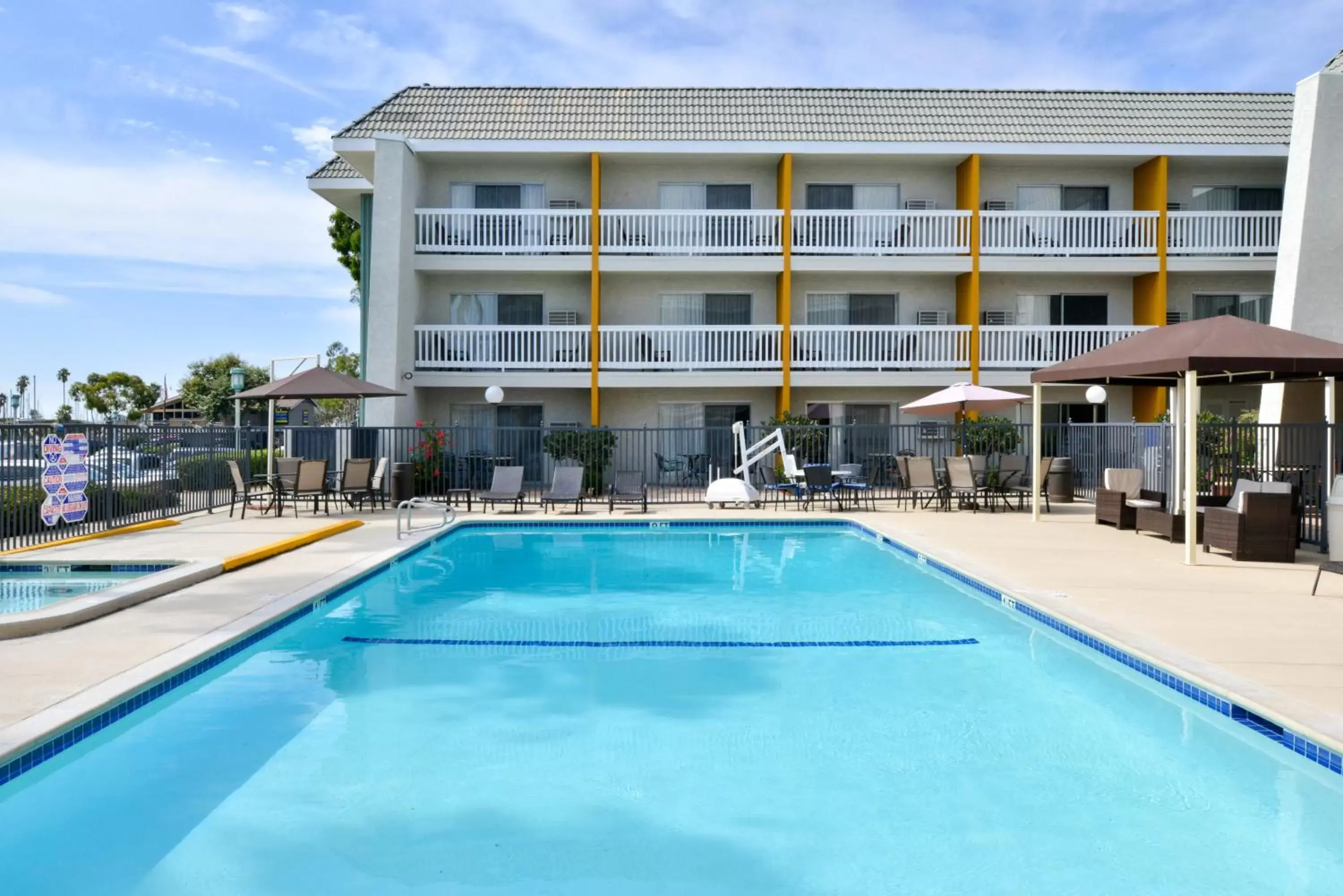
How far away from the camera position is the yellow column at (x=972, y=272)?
21859mm

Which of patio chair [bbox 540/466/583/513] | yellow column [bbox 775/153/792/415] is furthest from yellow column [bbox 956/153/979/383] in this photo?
patio chair [bbox 540/466/583/513]

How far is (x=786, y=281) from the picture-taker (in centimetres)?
2183

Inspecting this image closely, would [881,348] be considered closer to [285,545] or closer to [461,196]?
[461,196]

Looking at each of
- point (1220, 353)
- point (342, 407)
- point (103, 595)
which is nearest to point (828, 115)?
point (1220, 353)

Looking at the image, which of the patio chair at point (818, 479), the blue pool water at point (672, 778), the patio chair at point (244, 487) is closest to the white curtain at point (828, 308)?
the patio chair at point (818, 479)

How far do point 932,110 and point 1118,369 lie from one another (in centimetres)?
1431

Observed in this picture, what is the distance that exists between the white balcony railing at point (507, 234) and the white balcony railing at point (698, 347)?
2326mm

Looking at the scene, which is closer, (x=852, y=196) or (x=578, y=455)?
(x=578, y=455)

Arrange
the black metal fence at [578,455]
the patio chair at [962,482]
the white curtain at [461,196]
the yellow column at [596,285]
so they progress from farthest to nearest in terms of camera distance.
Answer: the white curtain at [461,196] < the yellow column at [596,285] < the patio chair at [962,482] < the black metal fence at [578,455]

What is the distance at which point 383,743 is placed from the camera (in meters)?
5.50

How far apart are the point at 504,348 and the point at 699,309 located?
4.99 meters

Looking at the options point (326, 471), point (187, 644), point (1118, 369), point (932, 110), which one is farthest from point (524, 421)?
point (187, 644)

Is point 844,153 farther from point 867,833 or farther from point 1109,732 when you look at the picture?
point 867,833

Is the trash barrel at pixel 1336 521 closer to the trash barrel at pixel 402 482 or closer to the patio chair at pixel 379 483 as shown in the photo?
the trash barrel at pixel 402 482
